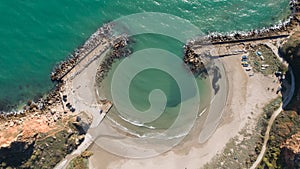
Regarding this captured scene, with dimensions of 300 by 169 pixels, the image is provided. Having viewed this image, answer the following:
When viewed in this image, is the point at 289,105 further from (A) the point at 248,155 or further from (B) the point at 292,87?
(A) the point at 248,155

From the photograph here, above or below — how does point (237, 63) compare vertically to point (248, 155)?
above

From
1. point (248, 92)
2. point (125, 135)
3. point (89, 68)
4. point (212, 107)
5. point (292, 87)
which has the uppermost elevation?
point (292, 87)

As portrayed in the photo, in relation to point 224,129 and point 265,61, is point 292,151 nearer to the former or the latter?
point 224,129

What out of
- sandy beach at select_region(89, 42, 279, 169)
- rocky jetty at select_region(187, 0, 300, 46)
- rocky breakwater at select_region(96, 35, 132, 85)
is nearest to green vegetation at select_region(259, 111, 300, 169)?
sandy beach at select_region(89, 42, 279, 169)

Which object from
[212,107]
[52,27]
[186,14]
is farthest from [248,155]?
[52,27]

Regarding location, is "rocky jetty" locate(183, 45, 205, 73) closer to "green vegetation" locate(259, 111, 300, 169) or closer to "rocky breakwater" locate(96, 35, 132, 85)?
"rocky breakwater" locate(96, 35, 132, 85)
